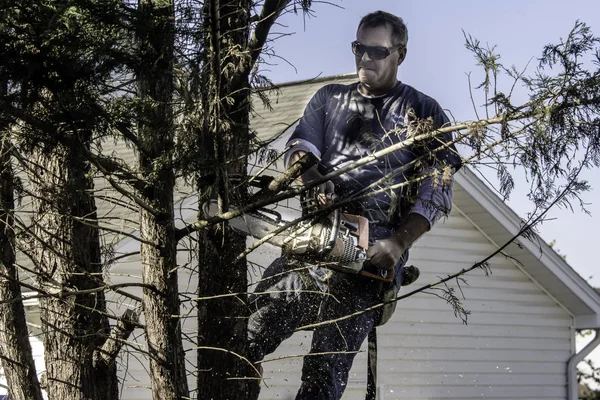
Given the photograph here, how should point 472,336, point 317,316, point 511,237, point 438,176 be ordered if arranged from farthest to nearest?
point 472,336 → point 511,237 → point 317,316 → point 438,176

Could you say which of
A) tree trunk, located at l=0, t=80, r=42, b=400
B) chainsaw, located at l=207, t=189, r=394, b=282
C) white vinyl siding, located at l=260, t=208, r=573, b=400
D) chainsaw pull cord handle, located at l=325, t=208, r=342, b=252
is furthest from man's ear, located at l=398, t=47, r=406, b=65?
white vinyl siding, located at l=260, t=208, r=573, b=400

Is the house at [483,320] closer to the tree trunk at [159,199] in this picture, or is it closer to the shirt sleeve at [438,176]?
the shirt sleeve at [438,176]

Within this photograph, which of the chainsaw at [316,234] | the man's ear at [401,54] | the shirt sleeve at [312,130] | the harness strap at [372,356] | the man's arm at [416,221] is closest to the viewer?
the chainsaw at [316,234]

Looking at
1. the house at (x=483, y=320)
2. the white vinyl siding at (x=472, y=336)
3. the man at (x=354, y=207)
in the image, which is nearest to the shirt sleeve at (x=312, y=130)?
the man at (x=354, y=207)

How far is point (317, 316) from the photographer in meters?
5.70

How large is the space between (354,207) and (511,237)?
825cm

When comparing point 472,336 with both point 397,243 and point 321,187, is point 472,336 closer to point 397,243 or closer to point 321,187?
point 397,243

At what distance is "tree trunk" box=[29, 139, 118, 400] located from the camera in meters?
5.73

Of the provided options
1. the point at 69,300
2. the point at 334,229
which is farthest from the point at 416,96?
the point at 69,300

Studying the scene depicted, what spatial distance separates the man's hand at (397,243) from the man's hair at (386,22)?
41.3 inches

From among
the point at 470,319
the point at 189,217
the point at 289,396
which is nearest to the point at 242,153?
the point at 189,217

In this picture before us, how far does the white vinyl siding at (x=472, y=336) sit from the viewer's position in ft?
42.8

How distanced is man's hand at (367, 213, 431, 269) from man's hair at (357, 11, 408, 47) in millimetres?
1049

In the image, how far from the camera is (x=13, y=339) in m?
6.07
